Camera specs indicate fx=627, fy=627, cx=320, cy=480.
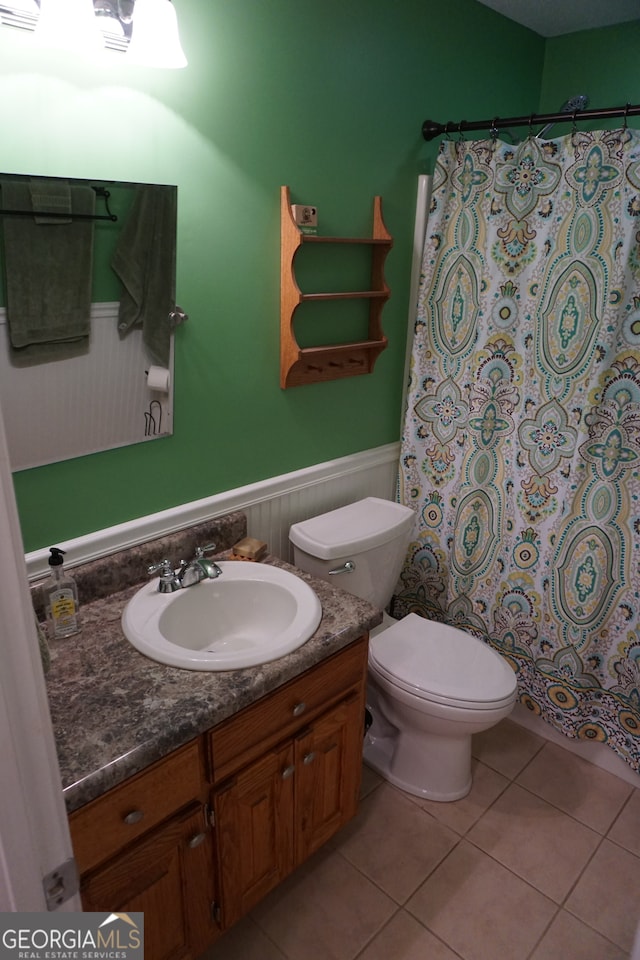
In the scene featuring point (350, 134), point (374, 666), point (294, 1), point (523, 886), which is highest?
point (294, 1)

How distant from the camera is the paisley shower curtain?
1849 millimetres

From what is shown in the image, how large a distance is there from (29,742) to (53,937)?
0.29 meters

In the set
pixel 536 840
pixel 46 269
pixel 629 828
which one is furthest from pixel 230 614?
pixel 629 828

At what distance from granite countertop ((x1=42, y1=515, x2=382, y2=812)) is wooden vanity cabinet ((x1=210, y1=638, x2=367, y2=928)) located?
8 centimetres

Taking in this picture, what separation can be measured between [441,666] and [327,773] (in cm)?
50

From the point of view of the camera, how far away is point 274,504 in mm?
1957

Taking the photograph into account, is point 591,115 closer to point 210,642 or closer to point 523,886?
point 210,642

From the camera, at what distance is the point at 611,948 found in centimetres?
157

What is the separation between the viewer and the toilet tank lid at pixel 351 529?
6.04 ft

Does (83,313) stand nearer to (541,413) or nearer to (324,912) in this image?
(541,413)

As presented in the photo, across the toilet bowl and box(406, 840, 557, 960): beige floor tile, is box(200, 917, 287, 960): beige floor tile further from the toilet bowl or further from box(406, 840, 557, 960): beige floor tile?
the toilet bowl

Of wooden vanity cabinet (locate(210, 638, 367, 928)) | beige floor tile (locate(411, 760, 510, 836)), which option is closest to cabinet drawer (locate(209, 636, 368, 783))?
wooden vanity cabinet (locate(210, 638, 367, 928))

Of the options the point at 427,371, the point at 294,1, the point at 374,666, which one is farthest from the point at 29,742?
the point at 427,371

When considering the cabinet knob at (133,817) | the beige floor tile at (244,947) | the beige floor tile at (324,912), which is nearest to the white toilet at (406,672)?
the beige floor tile at (324,912)
